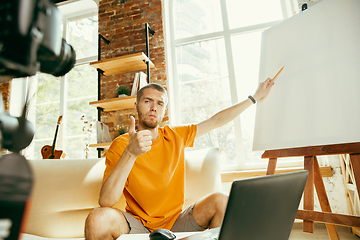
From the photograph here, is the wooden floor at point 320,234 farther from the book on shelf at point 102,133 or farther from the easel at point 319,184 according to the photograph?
the book on shelf at point 102,133

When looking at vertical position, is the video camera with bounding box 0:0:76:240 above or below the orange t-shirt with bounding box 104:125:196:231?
above

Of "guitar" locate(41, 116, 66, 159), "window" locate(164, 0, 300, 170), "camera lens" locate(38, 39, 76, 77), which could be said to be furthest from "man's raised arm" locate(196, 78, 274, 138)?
"guitar" locate(41, 116, 66, 159)

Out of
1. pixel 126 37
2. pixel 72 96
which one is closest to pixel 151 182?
pixel 126 37

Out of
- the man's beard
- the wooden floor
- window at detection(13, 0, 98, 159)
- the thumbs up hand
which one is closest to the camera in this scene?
the thumbs up hand

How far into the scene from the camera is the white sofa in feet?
5.08

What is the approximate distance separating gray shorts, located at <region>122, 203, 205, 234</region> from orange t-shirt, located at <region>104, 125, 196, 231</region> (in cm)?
3

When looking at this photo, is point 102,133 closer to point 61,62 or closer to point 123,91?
point 123,91

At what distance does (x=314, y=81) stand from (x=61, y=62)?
1533 mm

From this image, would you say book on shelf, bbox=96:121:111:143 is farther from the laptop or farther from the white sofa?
the laptop

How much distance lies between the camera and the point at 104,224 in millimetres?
1096

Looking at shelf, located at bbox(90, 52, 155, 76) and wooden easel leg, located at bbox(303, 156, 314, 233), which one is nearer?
wooden easel leg, located at bbox(303, 156, 314, 233)

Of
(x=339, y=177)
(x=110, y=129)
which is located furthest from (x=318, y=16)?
(x=110, y=129)

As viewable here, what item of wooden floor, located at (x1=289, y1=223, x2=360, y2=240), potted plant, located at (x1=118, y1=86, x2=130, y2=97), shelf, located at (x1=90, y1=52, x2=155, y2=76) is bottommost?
wooden floor, located at (x1=289, y1=223, x2=360, y2=240)

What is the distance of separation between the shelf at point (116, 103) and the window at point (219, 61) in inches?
21.3
